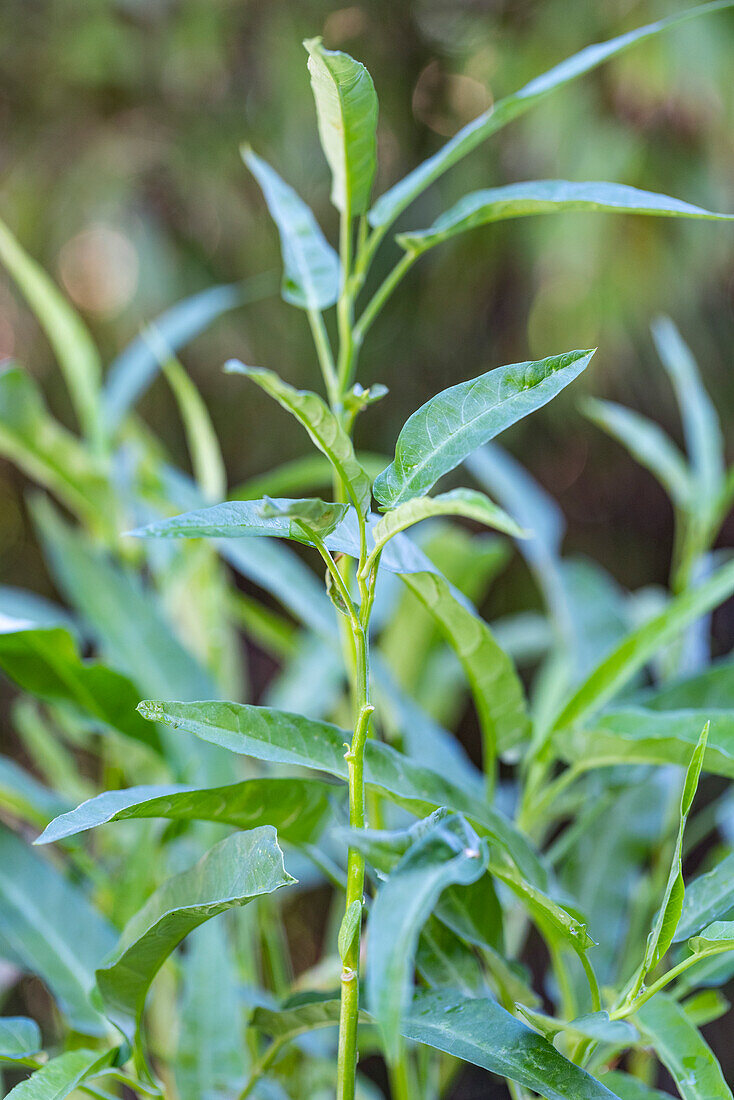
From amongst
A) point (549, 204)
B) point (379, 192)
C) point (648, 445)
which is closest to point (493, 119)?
point (549, 204)

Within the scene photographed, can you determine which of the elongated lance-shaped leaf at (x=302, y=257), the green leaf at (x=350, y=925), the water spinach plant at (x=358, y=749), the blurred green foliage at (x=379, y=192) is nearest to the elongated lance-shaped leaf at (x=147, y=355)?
the water spinach plant at (x=358, y=749)

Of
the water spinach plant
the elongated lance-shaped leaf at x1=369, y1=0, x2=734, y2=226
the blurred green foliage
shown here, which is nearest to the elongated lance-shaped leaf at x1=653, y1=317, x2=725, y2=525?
the water spinach plant

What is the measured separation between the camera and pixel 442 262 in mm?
1058

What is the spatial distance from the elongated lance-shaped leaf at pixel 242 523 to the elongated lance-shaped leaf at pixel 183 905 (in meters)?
0.04

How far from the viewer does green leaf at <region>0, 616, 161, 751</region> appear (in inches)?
7.7

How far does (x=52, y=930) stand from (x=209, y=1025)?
0.14 feet

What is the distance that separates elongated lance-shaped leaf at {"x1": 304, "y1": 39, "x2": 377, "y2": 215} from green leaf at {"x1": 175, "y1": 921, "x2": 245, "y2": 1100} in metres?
0.17

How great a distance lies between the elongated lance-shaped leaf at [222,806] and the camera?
4.9 inches

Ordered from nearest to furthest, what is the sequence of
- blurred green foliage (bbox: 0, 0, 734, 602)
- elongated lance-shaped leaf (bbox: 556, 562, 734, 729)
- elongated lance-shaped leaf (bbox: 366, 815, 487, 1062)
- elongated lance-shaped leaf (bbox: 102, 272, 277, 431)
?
elongated lance-shaped leaf (bbox: 366, 815, 487, 1062) → elongated lance-shaped leaf (bbox: 556, 562, 734, 729) → elongated lance-shaped leaf (bbox: 102, 272, 277, 431) → blurred green foliage (bbox: 0, 0, 734, 602)

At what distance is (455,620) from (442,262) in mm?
967

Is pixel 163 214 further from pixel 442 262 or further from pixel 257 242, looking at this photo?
pixel 442 262

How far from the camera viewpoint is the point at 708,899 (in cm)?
15

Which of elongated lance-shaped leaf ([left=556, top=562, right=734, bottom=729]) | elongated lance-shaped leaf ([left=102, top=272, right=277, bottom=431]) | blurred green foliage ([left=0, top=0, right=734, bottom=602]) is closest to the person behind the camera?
elongated lance-shaped leaf ([left=556, top=562, right=734, bottom=729])

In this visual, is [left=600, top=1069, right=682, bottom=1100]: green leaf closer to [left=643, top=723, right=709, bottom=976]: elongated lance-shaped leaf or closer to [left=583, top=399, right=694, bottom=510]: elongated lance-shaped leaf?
[left=643, top=723, right=709, bottom=976]: elongated lance-shaped leaf
